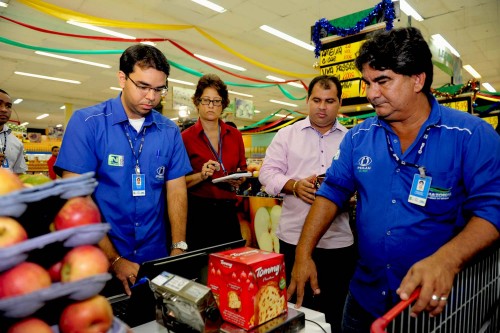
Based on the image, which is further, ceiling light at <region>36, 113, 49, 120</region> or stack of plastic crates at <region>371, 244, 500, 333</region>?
ceiling light at <region>36, 113, 49, 120</region>

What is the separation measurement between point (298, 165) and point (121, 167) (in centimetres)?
119

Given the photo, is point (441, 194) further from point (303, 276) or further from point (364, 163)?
point (303, 276)

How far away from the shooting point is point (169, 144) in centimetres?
199


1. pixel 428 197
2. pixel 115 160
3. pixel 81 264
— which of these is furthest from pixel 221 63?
pixel 81 264

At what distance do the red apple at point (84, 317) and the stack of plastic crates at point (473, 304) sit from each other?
875 millimetres

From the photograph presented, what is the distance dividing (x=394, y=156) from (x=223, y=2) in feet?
19.9

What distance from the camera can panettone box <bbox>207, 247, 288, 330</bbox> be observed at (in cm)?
105

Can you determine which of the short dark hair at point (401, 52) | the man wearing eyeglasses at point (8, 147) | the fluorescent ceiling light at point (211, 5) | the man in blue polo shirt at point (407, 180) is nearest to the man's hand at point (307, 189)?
the man in blue polo shirt at point (407, 180)

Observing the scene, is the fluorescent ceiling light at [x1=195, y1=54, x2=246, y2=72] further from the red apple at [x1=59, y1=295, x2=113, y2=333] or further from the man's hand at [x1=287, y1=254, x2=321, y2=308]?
the red apple at [x1=59, y1=295, x2=113, y2=333]

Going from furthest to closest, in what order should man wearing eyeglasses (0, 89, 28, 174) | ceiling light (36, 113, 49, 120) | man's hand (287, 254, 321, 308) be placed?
ceiling light (36, 113, 49, 120) < man wearing eyeglasses (0, 89, 28, 174) < man's hand (287, 254, 321, 308)

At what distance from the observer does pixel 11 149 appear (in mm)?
4316

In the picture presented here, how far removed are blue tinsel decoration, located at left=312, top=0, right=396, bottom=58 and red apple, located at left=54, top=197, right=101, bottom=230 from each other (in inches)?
146

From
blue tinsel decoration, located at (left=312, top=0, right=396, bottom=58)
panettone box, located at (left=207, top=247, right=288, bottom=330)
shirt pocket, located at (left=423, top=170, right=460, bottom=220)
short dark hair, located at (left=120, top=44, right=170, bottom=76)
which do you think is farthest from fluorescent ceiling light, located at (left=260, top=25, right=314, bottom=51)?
panettone box, located at (left=207, top=247, right=288, bottom=330)

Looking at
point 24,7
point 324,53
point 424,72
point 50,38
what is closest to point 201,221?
point 424,72
